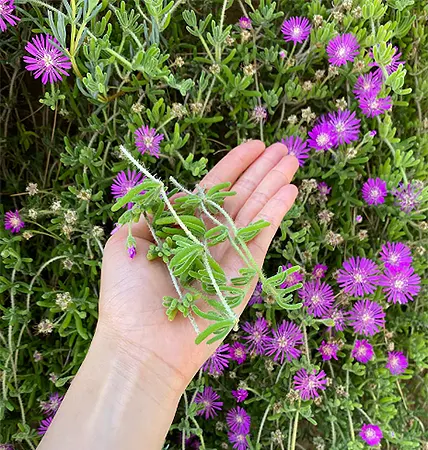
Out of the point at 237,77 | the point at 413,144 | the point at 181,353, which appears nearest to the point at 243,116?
the point at 237,77

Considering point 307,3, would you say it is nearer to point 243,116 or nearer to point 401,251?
point 243,116

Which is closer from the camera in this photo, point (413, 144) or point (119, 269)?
point (119, 269)

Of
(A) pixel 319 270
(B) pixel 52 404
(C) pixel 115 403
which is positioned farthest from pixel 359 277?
(B) pixel 52 404

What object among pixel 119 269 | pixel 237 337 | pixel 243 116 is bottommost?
pixel 237 337

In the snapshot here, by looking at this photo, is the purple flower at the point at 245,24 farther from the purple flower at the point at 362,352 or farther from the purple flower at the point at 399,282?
the purple flower at the point at 362,352

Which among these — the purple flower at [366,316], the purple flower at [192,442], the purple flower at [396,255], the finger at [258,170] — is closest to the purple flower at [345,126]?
the finger at [258,170]

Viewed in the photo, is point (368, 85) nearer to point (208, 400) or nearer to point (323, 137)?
point (323, 137)

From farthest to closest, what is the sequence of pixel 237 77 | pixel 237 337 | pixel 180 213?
pixel 237 337
pixel 237 77
pixel 180 213
